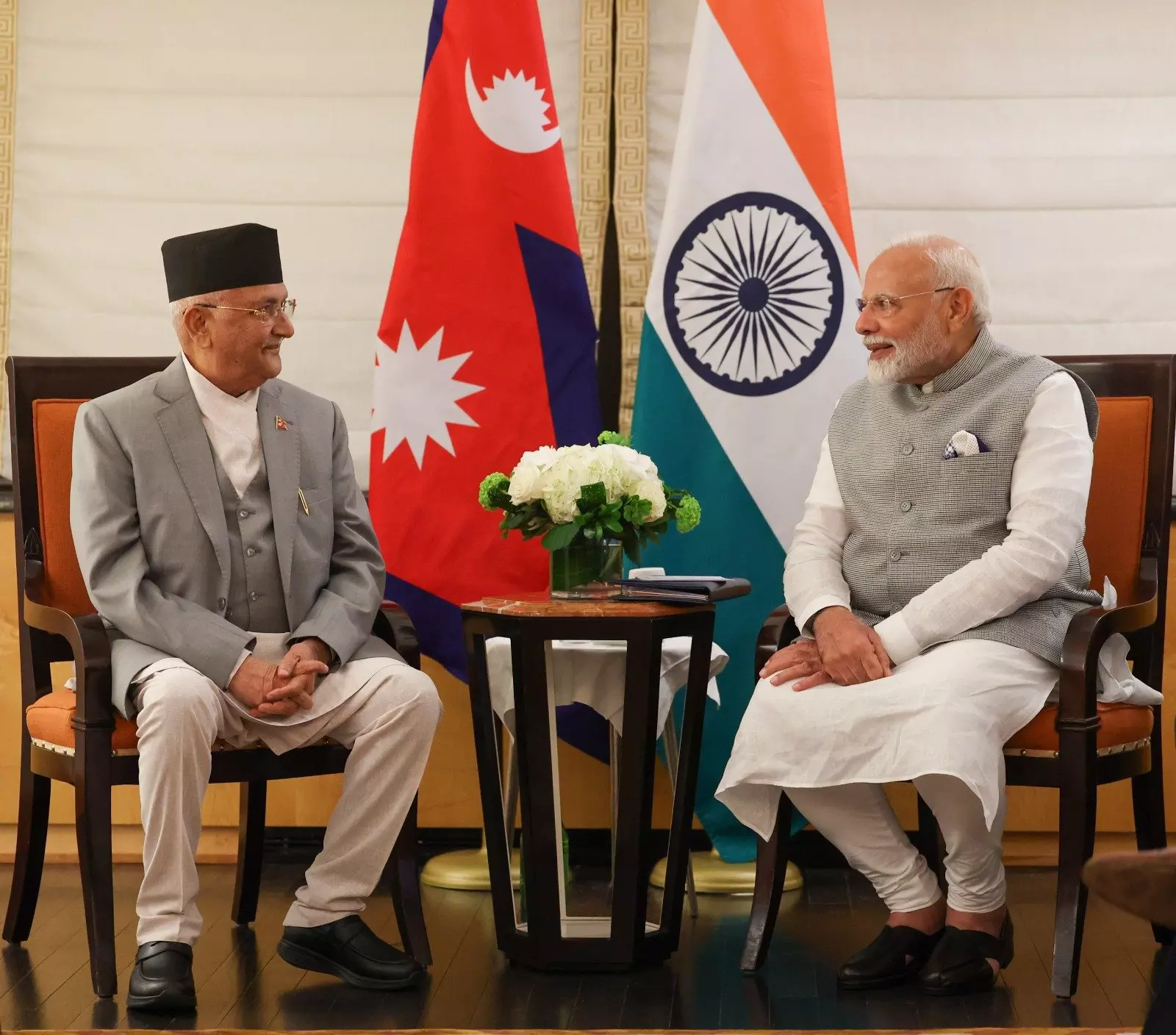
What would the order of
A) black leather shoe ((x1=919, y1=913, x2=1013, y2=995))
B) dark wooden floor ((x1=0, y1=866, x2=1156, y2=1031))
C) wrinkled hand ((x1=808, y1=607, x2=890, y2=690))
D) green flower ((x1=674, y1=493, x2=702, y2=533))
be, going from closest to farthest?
dark wooden floor ((x1=0, y1=866, x2=1156, y2=1031)), black leather shoe ((x1=919, y1=913, x2=1013, y2=995)), wrinkled hand ((x1=808, y1=607, x2=890, y2=690)), green flower ((x1=674, y1=493, x2=702, y2=533))

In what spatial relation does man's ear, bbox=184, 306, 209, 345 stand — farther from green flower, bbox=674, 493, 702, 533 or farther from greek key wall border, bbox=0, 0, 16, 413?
greek key wall border, bbox=0, 0, 16, 413

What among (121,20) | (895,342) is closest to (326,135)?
(121,20)

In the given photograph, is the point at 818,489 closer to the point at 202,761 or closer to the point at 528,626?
the point at 528,626

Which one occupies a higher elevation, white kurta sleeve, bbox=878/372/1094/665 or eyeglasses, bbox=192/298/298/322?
eyeglasses, bbox=192/298/298/322

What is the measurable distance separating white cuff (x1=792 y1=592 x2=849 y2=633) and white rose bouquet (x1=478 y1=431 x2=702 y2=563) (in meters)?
0.31

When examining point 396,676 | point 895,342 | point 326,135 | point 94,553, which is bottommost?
point 396,676

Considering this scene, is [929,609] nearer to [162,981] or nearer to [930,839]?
[930,839]

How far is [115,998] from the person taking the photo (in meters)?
2.51

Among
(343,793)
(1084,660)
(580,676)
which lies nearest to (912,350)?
(1084,660)

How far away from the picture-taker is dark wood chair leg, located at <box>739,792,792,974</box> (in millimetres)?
2678

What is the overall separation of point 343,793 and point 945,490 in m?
1.24

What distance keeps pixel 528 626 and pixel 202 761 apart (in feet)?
1.98

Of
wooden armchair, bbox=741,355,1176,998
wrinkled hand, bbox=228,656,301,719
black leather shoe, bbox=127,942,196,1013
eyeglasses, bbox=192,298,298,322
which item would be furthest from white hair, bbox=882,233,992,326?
black leather shoe, bbox=127,942,196,1013

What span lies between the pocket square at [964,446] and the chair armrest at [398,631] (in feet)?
3.55
